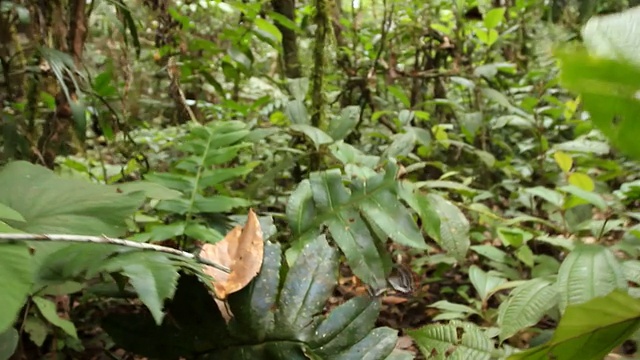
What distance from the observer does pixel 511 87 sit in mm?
2834

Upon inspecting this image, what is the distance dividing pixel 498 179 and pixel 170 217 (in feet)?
5.23

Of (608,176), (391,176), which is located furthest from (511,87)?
(391,176)

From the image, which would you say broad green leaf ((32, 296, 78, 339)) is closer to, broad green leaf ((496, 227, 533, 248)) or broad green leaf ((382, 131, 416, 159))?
broad green leaf ((382, 131, 416, 159))

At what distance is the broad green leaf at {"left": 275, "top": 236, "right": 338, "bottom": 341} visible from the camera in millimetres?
825

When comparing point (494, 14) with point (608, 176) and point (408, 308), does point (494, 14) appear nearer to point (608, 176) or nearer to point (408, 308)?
point (608, 176)

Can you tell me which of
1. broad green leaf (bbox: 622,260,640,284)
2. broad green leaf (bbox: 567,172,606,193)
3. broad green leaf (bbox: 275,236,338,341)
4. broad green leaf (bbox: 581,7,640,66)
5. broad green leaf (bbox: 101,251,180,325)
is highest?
broad green leaf (bbox: 581,7,640,66)

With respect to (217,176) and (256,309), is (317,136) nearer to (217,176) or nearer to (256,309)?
(217,176)

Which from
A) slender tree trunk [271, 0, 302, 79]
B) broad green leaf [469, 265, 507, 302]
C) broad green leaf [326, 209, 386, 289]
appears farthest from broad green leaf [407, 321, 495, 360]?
slender tree trunk [271, 0, 302, 79]

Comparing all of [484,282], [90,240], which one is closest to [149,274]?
[90,240]

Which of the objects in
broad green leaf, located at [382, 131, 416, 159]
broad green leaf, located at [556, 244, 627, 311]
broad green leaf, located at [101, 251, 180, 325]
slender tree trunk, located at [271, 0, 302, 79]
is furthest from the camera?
slender tree trunk, located at [271, 0, 302, 79]

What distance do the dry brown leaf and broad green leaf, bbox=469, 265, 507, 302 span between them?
2.05 ft

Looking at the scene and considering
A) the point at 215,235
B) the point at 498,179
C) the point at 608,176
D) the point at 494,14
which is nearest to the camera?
the point at 215,235

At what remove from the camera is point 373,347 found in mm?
826

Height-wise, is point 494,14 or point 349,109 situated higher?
point 494,14
